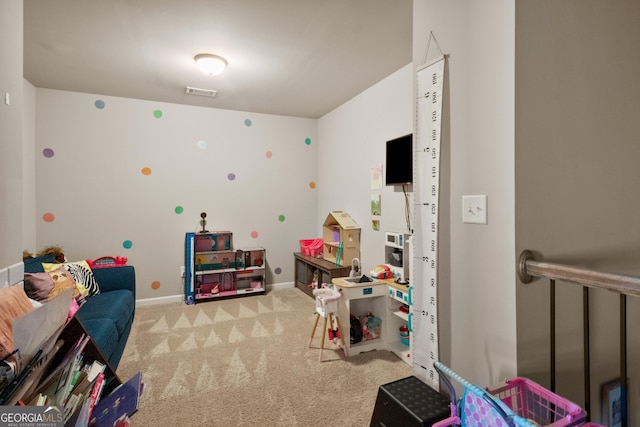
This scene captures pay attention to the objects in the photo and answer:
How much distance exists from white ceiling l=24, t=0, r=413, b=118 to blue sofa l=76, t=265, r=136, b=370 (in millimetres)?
1908

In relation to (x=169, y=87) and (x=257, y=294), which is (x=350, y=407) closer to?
(x=257, y=294)

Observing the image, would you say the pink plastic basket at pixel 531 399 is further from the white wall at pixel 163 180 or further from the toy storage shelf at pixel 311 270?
the white wall at pixel 163 180

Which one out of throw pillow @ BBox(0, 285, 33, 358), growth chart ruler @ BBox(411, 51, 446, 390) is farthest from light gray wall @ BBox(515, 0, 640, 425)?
throw pillow @ BBox(0, 285, 33, 358)

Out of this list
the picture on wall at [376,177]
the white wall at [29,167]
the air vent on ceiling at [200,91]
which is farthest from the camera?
the air vent on ceiling at [200,91]

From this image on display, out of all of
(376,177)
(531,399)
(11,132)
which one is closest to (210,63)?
(11,132)

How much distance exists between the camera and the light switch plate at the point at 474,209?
4.43 feet

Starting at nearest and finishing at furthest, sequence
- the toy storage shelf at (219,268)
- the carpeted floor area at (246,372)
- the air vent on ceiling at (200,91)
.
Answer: the carpeted floor area at (246,372) < the air vent on ceiling at (200,91) < the toy storage shelf at (219,268)

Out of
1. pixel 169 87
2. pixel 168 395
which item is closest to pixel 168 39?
pixel 169 87

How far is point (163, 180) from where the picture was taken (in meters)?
4.02

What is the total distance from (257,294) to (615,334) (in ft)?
11.7

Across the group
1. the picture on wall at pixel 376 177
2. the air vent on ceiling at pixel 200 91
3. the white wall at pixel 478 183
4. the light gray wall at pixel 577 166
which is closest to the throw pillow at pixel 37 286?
the air vent on ceiling at pixel 200 91

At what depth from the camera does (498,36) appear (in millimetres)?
1271

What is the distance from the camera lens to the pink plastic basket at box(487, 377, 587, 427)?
3.62ft

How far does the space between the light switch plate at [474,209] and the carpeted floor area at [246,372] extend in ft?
4.18
